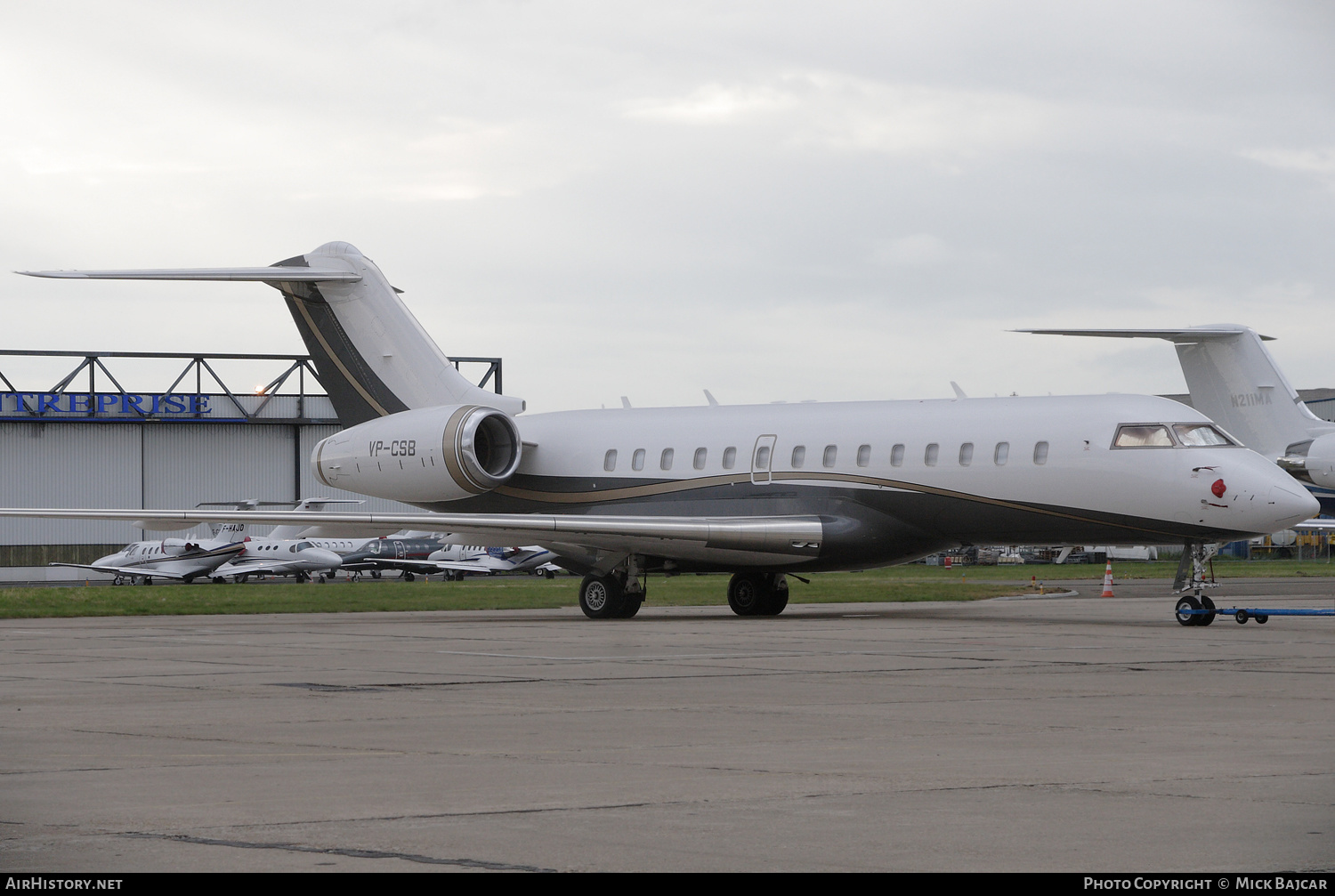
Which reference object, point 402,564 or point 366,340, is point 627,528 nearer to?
point 366,340

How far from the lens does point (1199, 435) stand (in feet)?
70.8

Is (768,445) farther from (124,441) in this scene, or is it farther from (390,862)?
(124,441)

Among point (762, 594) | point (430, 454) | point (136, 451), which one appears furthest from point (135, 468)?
point (762, 594)

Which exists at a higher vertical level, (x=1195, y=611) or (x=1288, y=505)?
(x=1288, y=505)

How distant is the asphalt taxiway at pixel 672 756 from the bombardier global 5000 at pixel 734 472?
15.6 ft

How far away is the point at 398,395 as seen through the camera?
29250 millimetres

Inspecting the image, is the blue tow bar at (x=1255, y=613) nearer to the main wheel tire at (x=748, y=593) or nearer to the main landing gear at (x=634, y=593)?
the main landing gear at (x=634, y=593)

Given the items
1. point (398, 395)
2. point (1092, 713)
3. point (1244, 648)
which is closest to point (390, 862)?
point (1092, 713)

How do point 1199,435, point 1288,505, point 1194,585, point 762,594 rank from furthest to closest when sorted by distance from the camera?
point 762,594 → point 1199,435 → point 1194,585 → point 1288,505

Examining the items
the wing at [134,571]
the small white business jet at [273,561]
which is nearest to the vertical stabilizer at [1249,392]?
the small white business jet at [273,561]

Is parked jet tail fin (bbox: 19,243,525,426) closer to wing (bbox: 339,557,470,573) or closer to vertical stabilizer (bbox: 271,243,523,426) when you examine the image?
vertical stabilizer (bbox: 271,243,523,426)

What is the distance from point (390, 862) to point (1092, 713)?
616 cm

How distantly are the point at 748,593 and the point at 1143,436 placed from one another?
7.11 metres

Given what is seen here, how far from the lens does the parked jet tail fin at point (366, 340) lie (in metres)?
29.1
